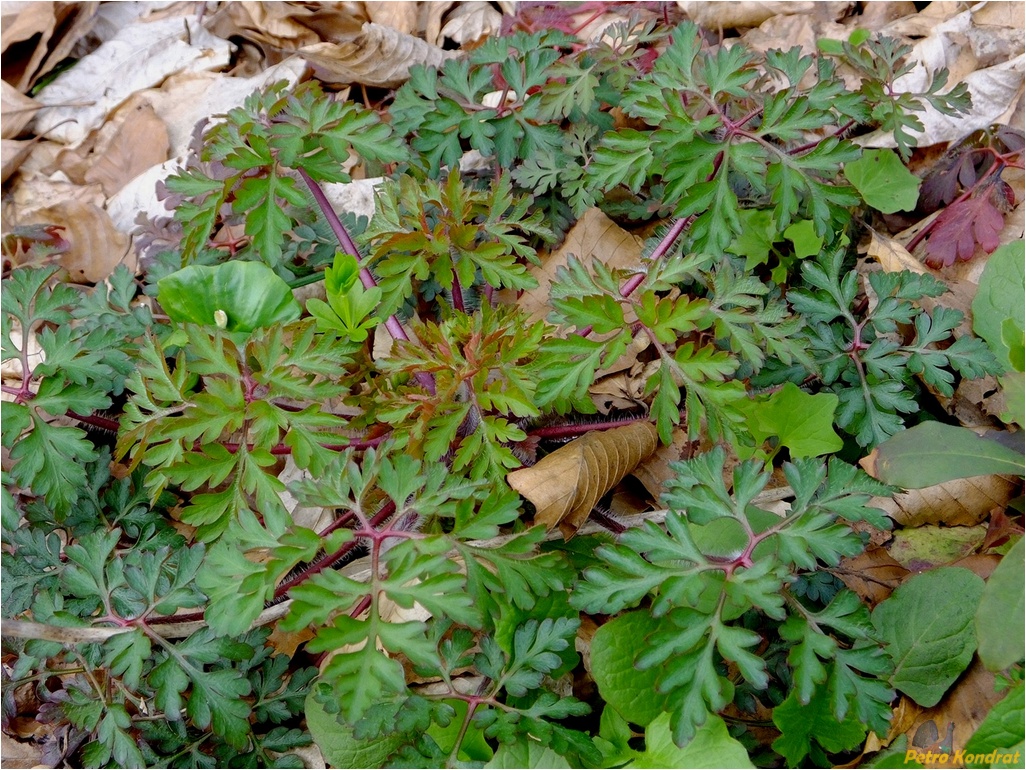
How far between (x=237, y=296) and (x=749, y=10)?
8.73 feet

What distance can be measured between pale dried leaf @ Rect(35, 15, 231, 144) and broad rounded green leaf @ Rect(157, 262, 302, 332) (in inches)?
85.9

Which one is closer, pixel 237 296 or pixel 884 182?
pixel 237 296

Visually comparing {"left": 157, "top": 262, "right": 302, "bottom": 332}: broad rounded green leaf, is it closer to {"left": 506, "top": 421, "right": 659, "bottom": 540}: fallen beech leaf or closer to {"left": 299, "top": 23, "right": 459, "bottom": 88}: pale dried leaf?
{"left": 506, "top": 421, "right": 659, "bottom": 540}: fallen beech leaf

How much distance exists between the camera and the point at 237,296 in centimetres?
232

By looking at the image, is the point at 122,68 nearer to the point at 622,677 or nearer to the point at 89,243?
the point at 89,243

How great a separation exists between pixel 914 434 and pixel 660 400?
617mm

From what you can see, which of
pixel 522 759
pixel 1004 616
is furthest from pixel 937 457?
pixel 522 759

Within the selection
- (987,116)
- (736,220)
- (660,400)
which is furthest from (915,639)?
(987,116)

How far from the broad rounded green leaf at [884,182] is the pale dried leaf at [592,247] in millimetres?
784

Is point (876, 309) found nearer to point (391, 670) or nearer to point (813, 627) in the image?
point (813, 627)

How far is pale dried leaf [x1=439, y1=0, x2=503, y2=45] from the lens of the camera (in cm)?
378

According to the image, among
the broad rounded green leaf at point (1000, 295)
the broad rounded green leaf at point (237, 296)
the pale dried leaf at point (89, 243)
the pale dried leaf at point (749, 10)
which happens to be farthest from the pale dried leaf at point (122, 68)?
the broad rounded green leaf at point (1000, 295)

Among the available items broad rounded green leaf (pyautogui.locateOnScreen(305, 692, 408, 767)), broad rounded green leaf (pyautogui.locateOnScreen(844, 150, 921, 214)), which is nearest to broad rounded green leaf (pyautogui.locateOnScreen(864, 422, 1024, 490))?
broad rounded green leaf (pyautogui.locateOnScreen(844, 150, 921, 214))

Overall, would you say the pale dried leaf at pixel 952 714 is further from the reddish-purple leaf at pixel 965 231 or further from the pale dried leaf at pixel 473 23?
the pale dried leaf at pixel 473 23
